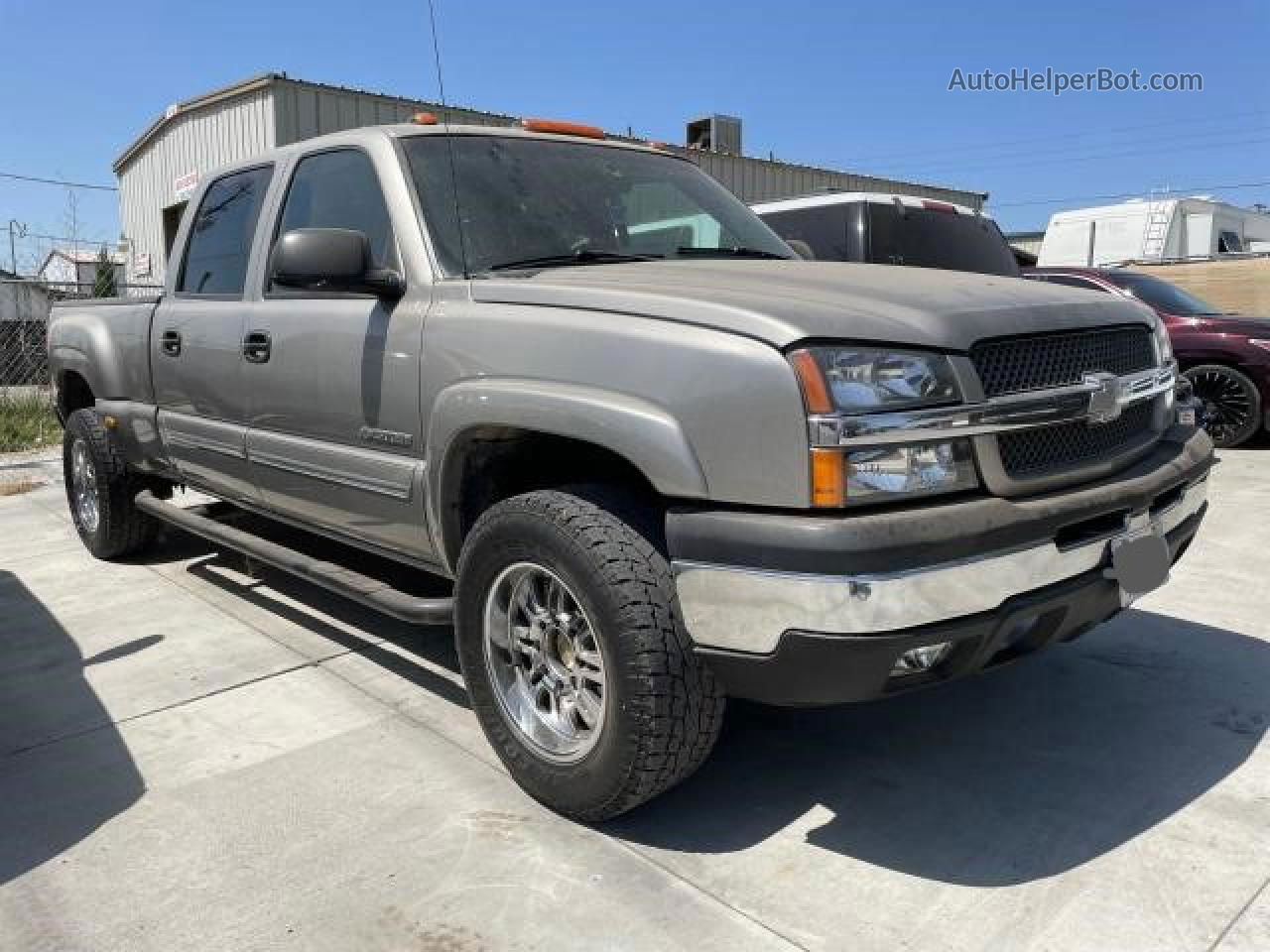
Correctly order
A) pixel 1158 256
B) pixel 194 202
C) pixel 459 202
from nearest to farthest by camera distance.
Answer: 1. pixel 459 202
2. pixel 194 202
3. pixel 1158 256

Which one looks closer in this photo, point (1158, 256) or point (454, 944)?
point (454, 944)

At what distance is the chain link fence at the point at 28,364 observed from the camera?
1066cm

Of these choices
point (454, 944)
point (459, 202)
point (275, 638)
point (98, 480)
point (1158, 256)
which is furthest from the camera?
point (1158, 256)

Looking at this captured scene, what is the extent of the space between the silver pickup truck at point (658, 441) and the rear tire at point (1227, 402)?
6.69 m

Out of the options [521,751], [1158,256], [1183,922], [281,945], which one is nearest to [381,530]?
[521,751]

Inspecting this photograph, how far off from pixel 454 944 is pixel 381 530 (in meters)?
1.55

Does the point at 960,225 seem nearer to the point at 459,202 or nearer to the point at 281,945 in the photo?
the point at 459,202

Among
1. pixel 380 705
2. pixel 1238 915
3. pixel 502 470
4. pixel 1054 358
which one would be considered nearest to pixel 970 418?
pixel 1054 358

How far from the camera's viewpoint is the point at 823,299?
97.4 inches

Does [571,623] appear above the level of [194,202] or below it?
below

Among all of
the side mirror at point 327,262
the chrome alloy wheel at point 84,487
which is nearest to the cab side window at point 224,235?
the side mirror at point 327,262

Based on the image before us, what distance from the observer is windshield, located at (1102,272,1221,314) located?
9.68m

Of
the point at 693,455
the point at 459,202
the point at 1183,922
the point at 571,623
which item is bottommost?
the point at 1183,922

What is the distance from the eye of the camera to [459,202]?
3330 millimetres
